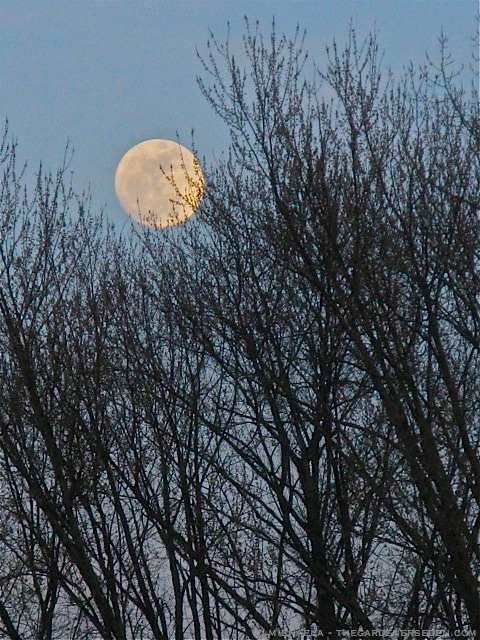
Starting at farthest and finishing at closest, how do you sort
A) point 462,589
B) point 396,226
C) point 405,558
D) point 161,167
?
point 161,167 < point 405,558 < point 396,226 < point 462,589

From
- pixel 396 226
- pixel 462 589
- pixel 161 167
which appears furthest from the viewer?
pixel 161 167

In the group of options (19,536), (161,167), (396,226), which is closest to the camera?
(396,226)

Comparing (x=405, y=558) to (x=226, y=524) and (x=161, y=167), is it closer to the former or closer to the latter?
(x=226, y=524)

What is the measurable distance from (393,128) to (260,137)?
1.08m

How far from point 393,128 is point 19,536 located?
6.05 meters

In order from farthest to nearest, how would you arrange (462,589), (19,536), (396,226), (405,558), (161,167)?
1. (19,536)
2. (161,167)
3. (405,558)
4. (396,226)
5. (462,589)

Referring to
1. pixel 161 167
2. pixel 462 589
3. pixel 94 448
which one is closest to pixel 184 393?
pixel 94 448

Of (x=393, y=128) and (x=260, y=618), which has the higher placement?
(x=393, y=128)

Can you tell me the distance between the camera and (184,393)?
339 inches

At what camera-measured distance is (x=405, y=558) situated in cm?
774

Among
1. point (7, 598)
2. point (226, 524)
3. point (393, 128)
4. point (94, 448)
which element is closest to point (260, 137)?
point (393, 128)

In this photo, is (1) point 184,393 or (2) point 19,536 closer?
(1) point 184,393

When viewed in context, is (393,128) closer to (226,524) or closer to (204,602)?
(226,524)

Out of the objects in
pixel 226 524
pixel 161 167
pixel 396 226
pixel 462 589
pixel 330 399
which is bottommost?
pixel 462 589
